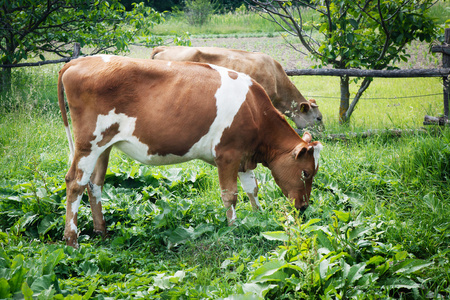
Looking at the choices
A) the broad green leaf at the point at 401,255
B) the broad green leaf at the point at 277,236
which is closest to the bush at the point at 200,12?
the broad green leaf at the point at 277,236

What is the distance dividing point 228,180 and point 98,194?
128 cm

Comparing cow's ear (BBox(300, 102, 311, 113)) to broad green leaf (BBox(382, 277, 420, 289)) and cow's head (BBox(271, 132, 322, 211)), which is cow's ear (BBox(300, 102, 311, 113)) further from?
broad green leaf (BBox(382, 277, 420, 289))

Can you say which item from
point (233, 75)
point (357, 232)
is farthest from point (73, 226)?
point (357, 232)

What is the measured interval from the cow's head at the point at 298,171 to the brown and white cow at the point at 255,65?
10.2ft

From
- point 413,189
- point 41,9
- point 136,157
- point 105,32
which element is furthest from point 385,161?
point 41,9

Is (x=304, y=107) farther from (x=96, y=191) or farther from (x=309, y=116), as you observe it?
(x=96, y=191)

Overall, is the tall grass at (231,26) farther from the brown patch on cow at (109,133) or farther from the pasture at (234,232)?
the brown patch on cow at (109,133)

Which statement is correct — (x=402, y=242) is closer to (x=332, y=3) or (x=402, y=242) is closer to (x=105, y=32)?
(x=332, y=3)

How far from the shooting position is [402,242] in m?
3.46

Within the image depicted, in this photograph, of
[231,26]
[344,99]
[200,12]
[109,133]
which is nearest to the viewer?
[109,133]

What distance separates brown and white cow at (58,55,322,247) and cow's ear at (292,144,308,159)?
15 mm

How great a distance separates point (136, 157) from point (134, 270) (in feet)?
3.37

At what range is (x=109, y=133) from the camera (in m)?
3.75

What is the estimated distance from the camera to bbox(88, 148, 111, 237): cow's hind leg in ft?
13.6
